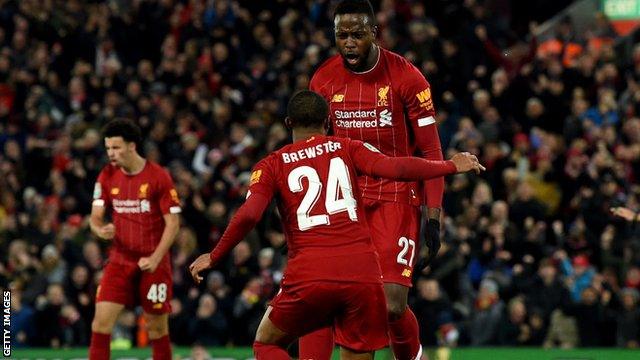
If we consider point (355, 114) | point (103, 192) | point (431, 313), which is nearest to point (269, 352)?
point (355, 114)

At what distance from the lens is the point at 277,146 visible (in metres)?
19.2

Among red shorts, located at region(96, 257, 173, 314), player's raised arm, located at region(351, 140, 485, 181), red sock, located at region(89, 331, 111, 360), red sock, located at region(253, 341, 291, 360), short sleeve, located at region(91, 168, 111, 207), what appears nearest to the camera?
player's raised arm, located at region(351, 140, 485, 181)

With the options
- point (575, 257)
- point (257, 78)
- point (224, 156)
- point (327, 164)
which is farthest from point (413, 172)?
point (257, 78)

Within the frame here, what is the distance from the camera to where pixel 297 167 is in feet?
29.0

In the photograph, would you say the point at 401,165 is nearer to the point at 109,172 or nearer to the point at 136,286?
the point at 136,286

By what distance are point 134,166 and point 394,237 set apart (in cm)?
328

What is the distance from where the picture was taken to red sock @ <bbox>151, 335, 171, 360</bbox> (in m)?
12.6

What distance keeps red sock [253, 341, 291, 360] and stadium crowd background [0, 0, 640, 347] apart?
740 centimetres

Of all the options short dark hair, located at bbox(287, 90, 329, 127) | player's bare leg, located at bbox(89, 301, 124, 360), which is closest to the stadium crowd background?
player's bare leg, located at bbox(89, 301, 124, 360)

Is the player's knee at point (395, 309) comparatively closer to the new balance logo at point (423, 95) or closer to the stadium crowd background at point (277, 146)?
the new balance logo at point (423, 95)

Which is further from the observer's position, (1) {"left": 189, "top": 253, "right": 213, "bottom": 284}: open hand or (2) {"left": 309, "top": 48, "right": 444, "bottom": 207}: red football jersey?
(2) {"left": 309, "top": 48, "right": 444, "bottom": 207}: red football jersey

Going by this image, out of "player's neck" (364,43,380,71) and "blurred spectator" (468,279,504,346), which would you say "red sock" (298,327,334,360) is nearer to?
"player's neck" (364,43,380,71)

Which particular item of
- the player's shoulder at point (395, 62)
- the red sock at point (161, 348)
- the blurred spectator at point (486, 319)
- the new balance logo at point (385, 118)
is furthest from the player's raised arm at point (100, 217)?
the blurred spectator at point (486, 319)

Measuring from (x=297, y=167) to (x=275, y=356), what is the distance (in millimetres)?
1179
